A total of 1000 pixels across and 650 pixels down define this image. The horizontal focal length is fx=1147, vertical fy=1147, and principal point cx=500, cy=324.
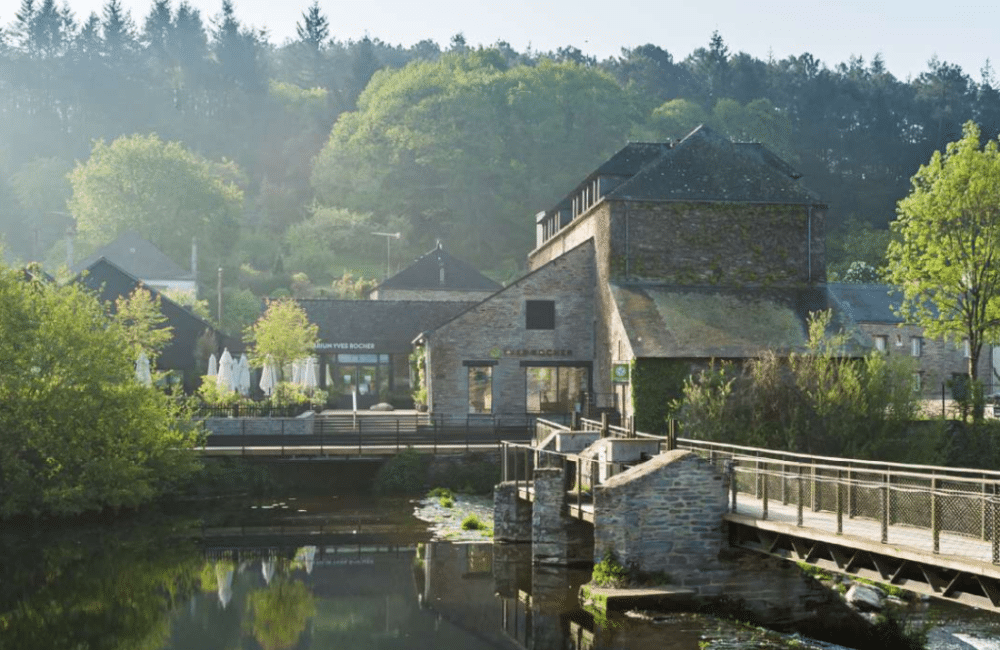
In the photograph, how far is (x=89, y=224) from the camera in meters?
88.8

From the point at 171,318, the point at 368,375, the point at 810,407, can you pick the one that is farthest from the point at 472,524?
A: the point at 171,318

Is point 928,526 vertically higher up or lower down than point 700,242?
lower down

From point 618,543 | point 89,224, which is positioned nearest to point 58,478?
point 618,543

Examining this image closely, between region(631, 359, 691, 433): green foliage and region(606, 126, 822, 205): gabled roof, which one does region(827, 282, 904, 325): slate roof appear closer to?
region(606, 126, 822, 205): gabled roof

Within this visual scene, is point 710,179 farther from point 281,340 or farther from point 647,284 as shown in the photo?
point 281,340

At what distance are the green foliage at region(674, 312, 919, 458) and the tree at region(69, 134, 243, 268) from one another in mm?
64223

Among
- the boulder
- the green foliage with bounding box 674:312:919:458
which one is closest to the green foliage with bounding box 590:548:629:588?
the boulder

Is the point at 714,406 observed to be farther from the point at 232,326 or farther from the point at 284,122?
the point at 284,122

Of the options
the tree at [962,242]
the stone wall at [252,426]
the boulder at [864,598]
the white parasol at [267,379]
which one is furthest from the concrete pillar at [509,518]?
the tree at [962,242]

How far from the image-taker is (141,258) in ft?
246

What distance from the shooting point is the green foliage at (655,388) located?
35688 mm

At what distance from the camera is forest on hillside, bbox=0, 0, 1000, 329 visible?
90812 millimetres

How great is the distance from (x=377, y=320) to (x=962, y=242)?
2768cm

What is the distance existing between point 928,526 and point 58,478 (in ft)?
72.9
